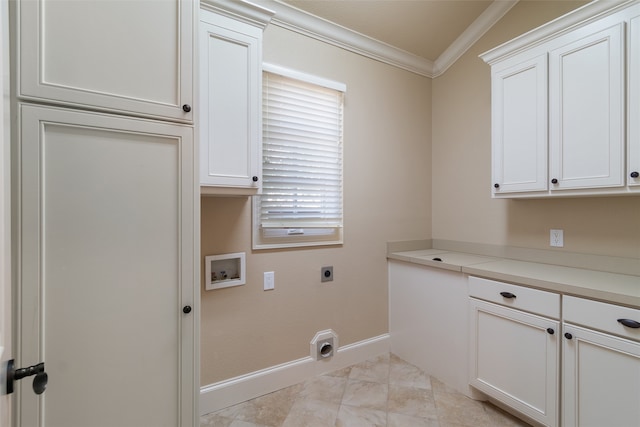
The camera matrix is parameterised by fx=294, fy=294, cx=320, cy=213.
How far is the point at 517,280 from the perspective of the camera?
1.70m

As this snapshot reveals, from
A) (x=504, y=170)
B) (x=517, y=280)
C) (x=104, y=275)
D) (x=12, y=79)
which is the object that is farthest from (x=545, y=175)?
(x=12, y=79)

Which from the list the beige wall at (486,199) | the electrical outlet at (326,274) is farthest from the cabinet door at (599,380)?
the electrical outlet at (326,274)

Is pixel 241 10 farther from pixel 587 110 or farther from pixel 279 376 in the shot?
pixel 279 376

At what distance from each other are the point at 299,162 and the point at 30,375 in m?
A: 1.72

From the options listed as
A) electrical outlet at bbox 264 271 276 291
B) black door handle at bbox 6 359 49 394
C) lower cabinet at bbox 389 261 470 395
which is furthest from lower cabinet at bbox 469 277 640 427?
black door handle at bbox 6 359 49 394

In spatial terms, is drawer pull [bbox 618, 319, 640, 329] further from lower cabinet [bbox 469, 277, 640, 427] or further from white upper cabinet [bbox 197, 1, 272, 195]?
white upper cabinet [bbox 197, 1, 272, 195]

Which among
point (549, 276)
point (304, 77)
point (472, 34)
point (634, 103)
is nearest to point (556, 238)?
point (549, 276)

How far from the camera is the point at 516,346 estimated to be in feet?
5.64


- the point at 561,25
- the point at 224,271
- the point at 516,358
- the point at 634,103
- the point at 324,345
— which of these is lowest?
the point at 324,345

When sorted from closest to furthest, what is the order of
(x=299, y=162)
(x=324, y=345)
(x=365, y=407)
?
(x=365, y=407) < (x=299, y=162) < (x=324, y=345)

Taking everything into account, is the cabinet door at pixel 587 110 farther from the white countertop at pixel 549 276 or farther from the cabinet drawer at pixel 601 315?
the cabinet drawer at pixel 601 315

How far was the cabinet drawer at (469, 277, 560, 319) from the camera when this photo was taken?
1567 millimetres

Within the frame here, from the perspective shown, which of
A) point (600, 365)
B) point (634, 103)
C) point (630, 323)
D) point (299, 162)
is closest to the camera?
point (630, 323)

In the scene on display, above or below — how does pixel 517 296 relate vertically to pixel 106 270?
below
